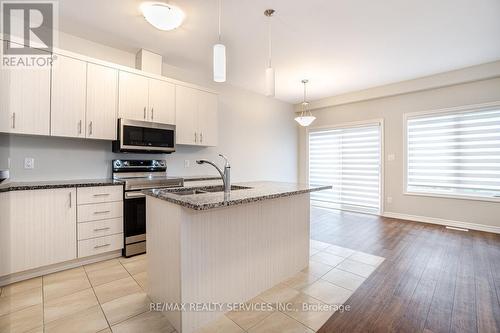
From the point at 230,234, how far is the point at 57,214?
191 cm

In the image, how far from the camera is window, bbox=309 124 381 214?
16.7 ft

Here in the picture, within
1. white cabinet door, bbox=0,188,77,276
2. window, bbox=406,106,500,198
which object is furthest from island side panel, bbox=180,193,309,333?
window, bbox=406,106,500,198

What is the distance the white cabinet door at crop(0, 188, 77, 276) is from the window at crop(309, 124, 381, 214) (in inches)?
203

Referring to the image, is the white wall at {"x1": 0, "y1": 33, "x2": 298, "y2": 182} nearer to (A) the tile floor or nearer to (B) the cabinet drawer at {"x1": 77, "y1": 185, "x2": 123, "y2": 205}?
(B) the cabinet drawer at {"x1": 77, "y1": 185, "x2": 123, "y2": 205}

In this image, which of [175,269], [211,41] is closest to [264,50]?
[211,41]

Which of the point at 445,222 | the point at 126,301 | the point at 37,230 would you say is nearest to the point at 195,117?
the point at 37,230

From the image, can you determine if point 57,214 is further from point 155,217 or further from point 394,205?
point 394,205

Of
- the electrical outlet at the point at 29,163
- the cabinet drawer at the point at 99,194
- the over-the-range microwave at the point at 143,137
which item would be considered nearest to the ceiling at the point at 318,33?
the over-the-range microwave at the point at 143,137

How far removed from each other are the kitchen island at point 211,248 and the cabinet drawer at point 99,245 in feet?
3.59

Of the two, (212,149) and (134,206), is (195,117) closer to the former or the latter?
(212,149)

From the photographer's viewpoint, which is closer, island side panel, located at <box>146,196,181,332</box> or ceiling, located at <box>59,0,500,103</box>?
island side panel, located at <box>146,196,181,332</box>

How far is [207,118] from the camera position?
12.7 ft

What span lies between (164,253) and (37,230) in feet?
5.08

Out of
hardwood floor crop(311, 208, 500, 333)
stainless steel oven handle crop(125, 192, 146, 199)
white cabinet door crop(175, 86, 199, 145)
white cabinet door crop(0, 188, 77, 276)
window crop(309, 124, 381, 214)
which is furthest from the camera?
window crop(309, 124, 381, 214)
